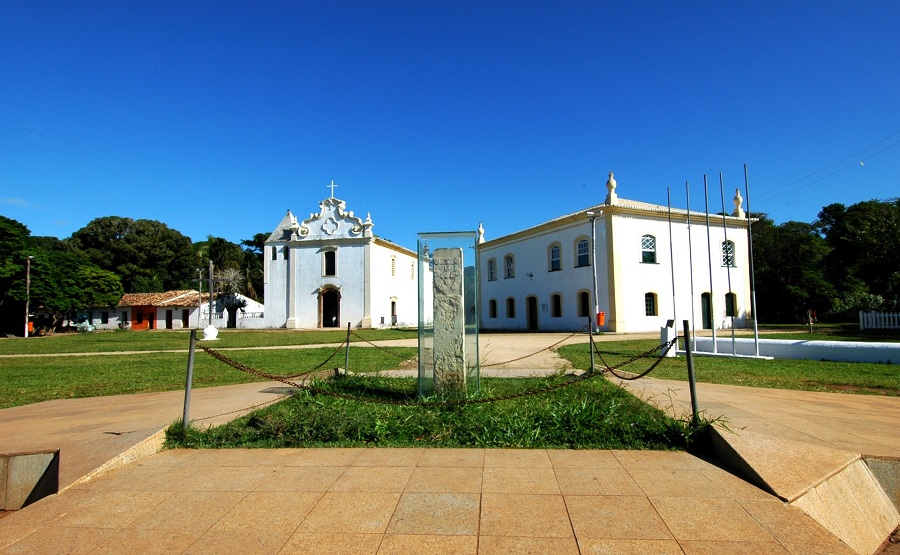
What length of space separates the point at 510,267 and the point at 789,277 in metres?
19.0

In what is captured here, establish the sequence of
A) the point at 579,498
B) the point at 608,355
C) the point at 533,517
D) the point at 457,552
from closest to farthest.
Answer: the point at 457,552, the point at 533,517, the point at 579,498, the point at 608,355

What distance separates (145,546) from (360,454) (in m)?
1.90

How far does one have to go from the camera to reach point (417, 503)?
11.0 ft

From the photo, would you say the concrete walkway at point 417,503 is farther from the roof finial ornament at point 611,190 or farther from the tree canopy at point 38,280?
the tree canopy at point 38,280

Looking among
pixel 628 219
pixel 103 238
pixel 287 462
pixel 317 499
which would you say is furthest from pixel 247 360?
pixel 103 238

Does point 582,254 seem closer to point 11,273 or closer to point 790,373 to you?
point 790,373

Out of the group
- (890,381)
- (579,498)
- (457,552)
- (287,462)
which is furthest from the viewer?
(890,381)

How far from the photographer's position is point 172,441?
A: 490 cm

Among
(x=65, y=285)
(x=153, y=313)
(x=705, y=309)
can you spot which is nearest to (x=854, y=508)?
(x=705, y=309)

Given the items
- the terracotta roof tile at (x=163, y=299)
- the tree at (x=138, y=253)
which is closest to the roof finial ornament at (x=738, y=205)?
the terracotta roof tile at (x=163, y=299)

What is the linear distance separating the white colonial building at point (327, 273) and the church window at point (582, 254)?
16.6 metres

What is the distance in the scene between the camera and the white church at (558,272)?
27188 millimetres

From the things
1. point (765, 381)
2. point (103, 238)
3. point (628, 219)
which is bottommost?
point (765, 381)

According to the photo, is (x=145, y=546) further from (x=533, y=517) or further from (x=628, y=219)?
(x=628, y=219)
